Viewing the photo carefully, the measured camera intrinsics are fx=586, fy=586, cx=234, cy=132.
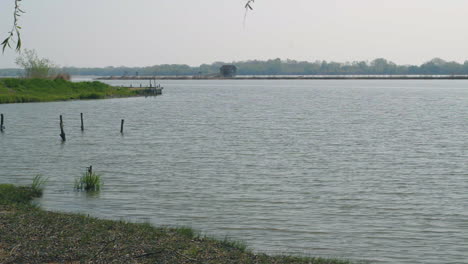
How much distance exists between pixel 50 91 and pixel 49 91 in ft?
0.95

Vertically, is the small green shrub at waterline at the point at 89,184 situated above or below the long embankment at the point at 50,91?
above

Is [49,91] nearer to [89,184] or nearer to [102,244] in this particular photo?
[89,184]

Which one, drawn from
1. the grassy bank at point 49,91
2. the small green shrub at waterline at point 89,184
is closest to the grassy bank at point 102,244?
the small green shrub at waterline at point 89,184

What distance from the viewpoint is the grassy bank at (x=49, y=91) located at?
116750 mm

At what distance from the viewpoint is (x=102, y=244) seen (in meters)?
15.0

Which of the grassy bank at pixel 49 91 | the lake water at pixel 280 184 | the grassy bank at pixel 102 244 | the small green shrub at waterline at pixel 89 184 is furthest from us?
the grassy bank at pixel 49 91

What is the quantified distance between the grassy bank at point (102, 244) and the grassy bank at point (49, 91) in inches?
4014

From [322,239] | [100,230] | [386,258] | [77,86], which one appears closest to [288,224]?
[322,239]

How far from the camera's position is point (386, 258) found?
18.4m

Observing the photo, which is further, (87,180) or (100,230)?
(87,180)

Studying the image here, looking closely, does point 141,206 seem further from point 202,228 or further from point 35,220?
point 35,220

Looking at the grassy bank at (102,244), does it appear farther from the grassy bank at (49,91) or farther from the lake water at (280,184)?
the grassy bank at (49,91)

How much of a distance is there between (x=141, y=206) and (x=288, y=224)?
665 centimetres

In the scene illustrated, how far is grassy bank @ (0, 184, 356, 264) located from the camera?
13.8m
